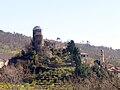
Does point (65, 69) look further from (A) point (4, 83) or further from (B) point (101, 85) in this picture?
(B) point (101, 85)

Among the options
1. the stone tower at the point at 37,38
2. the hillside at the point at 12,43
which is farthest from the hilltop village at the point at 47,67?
the hillside at the point at 12,43

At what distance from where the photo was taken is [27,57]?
187 feet

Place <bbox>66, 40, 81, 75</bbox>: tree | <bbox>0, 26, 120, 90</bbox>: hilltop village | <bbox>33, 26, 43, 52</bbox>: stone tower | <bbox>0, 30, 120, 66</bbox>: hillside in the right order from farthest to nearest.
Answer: <bbox>0, 30, 120, 66</bbox>: hillside → <bbox>33, 26, 43, 52</bbox>: stone tower → <bbox>66, 40, 81, 75</bbox>: tree → <bbox>0, 26, 120, 90</bbox>: hilltop village

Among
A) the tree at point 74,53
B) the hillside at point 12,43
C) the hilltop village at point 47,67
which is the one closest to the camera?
the hilltop village at point 47,67

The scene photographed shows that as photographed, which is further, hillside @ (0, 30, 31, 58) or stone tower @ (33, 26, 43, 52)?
hillside @ (0, 30, 31, 58)

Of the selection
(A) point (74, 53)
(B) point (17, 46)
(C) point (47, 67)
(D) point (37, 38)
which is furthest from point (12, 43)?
(C) point (47, 67)

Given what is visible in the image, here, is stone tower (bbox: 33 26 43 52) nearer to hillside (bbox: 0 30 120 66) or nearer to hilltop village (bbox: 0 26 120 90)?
hilltop village (bbox: 0 26 120 90)

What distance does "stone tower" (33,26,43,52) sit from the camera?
60.9 metres

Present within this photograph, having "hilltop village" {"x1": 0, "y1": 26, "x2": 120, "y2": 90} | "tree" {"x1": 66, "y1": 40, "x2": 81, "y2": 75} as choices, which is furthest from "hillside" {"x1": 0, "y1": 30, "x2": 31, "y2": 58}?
"tree" {"x1": 66, "y1": 40, "x2": 81, "y2": 75}

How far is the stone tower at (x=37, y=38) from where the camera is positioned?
200 feet

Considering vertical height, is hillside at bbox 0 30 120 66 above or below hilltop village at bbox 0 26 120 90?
above

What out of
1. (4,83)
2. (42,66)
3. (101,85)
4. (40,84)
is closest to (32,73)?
(42,66)

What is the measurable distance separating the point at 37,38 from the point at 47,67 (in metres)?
9.18

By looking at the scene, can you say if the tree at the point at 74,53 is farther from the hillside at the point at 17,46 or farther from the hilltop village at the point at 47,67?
the hillside at the point at 17,46
